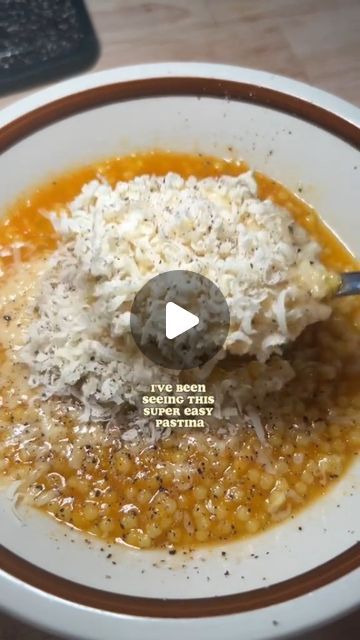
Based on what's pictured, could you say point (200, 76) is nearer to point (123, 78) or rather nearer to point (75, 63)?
point (123, 78)

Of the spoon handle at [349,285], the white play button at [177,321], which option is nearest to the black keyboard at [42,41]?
the white play button at [177,321]

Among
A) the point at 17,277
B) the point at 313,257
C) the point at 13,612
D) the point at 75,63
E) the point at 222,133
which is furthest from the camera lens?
the point at 75,63

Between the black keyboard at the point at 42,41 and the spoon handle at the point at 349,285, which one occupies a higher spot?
the black keyboard at the point at 42,41

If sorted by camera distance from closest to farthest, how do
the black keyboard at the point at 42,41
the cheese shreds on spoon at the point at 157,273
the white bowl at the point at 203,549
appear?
1. the white bowl at the point at 203,549
2. the cheese shreds on spoon at the point at 157,273
3. the black keyboard at the point at 42,41

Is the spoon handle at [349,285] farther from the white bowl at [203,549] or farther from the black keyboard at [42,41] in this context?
the black keyboard at [42,41]

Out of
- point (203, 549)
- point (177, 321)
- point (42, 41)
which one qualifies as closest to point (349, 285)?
point (177, 321)

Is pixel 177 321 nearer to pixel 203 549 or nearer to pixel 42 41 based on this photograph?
pixel 203 549

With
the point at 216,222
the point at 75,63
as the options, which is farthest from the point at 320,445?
the point at 75,63
